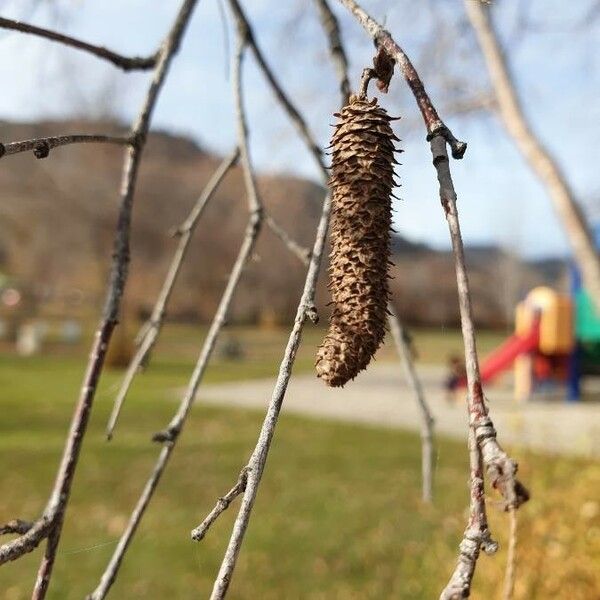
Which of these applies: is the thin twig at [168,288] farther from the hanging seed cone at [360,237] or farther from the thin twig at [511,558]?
the thin twig at [511,558]

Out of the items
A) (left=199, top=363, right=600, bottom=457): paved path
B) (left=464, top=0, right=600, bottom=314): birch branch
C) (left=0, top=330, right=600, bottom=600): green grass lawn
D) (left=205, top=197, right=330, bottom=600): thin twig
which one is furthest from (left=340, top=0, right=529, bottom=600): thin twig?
(left=199, top=363, right=600, bottom=457): paved path

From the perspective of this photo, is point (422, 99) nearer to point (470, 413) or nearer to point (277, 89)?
point (470, 413)

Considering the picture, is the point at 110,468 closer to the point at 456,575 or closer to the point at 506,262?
the point at 456,575

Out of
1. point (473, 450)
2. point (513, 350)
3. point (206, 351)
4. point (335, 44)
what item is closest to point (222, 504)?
point (473, 450)

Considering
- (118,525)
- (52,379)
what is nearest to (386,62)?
(118,525)

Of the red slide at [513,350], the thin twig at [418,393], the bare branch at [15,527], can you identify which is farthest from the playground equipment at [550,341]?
the bare branch at [15,527]

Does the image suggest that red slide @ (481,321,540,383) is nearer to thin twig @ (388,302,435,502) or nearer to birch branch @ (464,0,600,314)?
birch branch @ (464,0,600,314)
